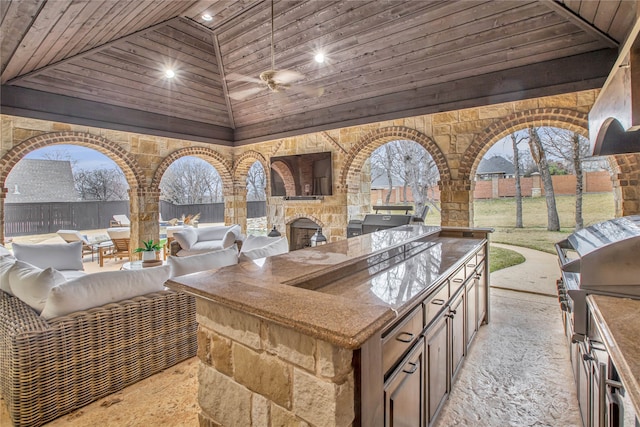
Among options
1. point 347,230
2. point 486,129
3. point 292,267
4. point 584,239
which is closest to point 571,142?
point 486,129

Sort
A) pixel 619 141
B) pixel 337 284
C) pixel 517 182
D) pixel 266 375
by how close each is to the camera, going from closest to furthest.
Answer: pixel 266 375, pixel 337 284, pixel 619 141, pixel 517 182

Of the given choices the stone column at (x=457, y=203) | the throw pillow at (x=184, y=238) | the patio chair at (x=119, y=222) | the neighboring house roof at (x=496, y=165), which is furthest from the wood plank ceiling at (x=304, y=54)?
the patio chair at (x=119, y=222)

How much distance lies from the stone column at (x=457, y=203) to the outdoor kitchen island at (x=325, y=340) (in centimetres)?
288

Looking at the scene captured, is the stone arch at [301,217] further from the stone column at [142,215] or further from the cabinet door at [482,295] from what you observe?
the cabinet door at [482,295]

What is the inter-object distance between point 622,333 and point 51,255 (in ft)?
17.9

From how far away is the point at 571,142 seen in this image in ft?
19.8

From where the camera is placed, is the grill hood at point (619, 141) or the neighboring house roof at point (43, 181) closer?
the grill hood at point (619, 141)

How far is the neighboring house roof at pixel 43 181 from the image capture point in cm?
1350

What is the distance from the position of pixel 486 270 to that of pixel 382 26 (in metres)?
3.30

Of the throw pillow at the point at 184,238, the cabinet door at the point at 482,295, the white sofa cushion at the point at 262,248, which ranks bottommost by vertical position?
the cabinet door at the point at 482,295

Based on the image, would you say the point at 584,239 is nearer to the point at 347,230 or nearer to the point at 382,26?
the point at 382,26

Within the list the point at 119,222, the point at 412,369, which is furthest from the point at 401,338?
the point at 119,222

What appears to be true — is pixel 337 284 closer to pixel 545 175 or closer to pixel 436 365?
pixel 436 365

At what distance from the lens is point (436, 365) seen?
1.71 metres
